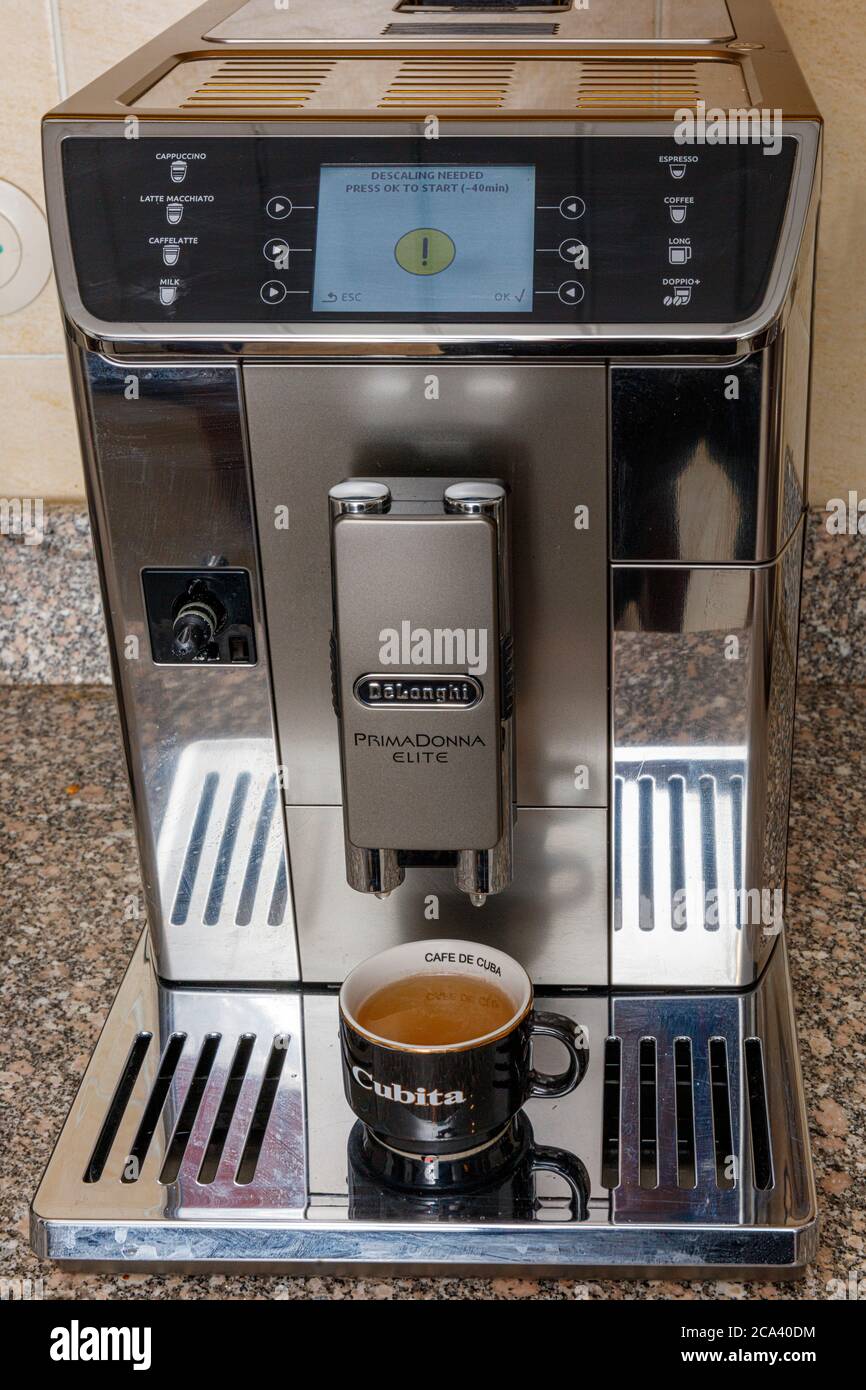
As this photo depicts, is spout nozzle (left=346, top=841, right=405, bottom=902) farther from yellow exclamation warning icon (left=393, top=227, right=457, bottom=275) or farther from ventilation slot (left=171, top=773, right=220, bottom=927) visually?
yellow exclamation warning icon (left=393, top=227, right=457, bottom=275)

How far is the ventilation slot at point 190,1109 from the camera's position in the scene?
56 cm

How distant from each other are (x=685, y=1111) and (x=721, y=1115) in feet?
0.05

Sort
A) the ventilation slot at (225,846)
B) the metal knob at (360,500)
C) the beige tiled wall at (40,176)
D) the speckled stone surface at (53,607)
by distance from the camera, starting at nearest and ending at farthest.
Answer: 1. the metal knob at (360,500)
2. the ventilation slot at (225,846)
3. the beige tiled wall at (40,176)
4. the speckled stone surface at (53,607)

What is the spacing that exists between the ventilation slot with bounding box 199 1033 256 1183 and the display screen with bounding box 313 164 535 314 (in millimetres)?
317

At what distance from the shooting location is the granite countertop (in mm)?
521

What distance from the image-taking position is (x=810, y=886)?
73cm

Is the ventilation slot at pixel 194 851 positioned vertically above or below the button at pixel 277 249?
below

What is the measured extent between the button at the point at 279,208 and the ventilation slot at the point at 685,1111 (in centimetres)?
37

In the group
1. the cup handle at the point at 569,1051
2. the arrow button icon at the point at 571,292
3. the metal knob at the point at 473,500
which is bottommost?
the cup handle at the point at 569,1051

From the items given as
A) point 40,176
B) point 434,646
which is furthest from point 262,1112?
point 40,176
